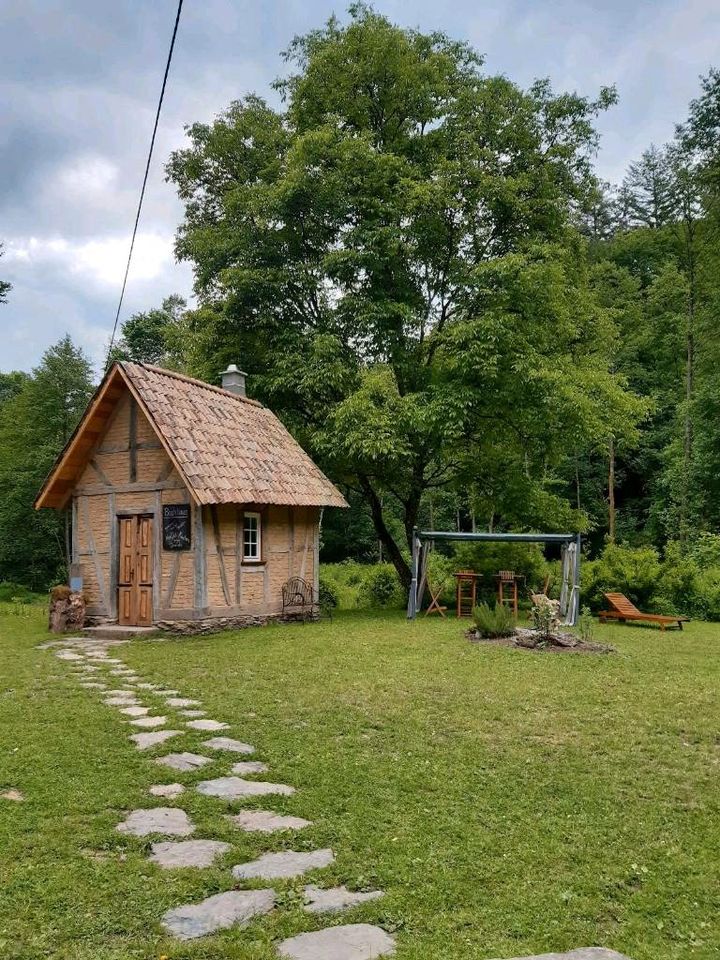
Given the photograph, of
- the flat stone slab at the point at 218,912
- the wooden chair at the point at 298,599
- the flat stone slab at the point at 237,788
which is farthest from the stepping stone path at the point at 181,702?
the wooden chair at the point at 298,599

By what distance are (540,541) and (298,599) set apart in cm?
503

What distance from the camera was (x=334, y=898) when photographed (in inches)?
131

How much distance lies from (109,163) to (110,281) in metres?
2.08

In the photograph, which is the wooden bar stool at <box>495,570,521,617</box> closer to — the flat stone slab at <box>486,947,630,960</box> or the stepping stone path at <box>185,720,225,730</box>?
the stepping stone path at <box>185,720,225,730</box>

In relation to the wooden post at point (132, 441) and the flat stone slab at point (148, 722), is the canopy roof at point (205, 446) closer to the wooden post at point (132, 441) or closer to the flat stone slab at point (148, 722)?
the wooden post at point (132, 441)

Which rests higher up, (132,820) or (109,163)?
(109,163)

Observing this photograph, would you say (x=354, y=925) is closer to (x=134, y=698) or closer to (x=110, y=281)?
(x=134, y=698)

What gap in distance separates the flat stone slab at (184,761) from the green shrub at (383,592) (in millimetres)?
13487

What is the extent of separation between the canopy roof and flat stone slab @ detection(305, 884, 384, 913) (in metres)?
8.71

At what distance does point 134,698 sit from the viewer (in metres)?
7.46

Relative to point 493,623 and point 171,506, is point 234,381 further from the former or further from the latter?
point 493,623

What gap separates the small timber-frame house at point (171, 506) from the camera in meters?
12.5

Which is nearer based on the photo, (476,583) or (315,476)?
(315,476)

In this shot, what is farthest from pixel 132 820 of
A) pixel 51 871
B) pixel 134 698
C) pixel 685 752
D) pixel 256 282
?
pixel 256 282
